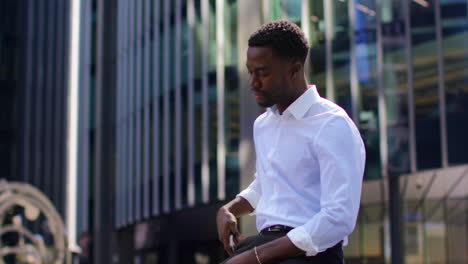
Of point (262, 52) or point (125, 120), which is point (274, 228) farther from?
point (125, 120)

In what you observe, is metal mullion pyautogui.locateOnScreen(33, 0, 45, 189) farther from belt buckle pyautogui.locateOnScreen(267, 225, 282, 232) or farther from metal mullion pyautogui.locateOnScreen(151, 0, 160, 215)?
belt buckle pyautogui.locateOnScreen(267, 225, 282, 232)

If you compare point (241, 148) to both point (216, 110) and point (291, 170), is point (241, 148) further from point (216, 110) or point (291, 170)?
point (291, 170)

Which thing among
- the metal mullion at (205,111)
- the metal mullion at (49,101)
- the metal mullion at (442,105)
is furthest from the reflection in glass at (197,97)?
the metal mullion at (49,101)

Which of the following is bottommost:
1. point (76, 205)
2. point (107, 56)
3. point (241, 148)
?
point (76, 205)

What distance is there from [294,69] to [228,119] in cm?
1790

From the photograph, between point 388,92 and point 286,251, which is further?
point 388,92

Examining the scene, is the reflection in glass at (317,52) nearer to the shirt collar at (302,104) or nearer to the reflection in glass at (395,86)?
the reflection in glass at (395,86)

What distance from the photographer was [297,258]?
208 cm

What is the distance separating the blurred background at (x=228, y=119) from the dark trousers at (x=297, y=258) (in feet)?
40.6

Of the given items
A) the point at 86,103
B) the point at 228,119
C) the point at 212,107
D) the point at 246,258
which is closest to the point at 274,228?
the point at 246,258

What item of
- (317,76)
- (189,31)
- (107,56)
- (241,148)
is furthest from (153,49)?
(107,56)

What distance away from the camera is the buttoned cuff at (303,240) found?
2025 mm

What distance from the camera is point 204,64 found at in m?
21.7

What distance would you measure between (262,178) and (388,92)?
16055 mm
